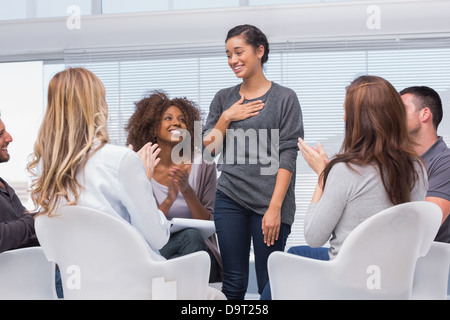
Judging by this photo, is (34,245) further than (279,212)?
No

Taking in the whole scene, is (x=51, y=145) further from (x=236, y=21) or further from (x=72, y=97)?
(x=236, y=21)

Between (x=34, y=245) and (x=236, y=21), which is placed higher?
(x=236, y=21)

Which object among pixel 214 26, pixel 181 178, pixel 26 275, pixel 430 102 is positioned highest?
pixel 214 26

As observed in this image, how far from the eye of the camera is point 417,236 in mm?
1754

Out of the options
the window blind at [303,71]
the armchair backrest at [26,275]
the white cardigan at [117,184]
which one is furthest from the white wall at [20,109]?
the white cardigan at [117,184]

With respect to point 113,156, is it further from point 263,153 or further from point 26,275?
point 263,153

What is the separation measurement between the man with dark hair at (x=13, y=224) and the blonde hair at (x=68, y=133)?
0.16 meters

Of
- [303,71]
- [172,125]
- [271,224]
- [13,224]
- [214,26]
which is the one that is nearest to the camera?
[13,224]

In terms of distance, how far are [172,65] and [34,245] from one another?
388 centimetres

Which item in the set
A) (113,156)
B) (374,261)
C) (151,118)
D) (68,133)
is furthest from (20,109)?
(374,261)

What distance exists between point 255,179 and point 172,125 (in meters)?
0.79

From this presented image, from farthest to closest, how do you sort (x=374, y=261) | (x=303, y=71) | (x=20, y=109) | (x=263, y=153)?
(x=20, y=109) → (x=303, y=71) → (x=263, y=153) → (x=374, y=261)

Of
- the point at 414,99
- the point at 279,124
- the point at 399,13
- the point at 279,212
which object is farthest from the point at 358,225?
the point at 399,13

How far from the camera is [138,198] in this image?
182 centimetres
